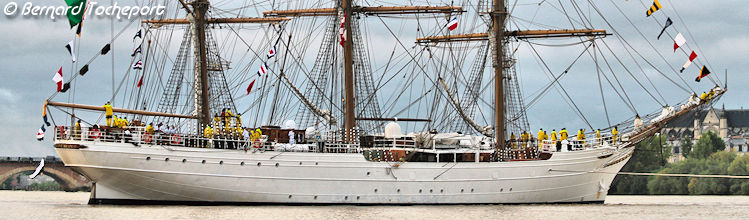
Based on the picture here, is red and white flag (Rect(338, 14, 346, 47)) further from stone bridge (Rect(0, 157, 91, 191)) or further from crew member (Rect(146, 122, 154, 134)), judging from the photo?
stone bridge (Rect(0, 157, 91, 191))

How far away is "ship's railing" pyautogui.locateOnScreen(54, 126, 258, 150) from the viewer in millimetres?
40969

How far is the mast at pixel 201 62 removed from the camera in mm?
49125

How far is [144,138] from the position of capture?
4172 cm

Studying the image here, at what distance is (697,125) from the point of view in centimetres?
17688

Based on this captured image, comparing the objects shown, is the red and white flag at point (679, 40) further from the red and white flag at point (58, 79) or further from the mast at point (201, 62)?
the red and white flag at point (58, 79)

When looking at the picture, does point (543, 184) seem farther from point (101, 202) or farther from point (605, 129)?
point (101, 202)

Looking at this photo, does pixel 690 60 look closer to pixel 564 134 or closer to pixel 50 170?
pixel 564 134

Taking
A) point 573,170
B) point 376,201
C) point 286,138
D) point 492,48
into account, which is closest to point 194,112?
point 286,138

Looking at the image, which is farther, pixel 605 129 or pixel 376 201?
pixel 605 129

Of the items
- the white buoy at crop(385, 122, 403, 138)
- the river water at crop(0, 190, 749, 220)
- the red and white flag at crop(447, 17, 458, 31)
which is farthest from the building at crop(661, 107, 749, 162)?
the river water at crop(0, 190, 749, 220)

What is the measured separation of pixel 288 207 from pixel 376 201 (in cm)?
486

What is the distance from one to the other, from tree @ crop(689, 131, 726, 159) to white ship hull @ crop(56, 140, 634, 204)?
258 ft

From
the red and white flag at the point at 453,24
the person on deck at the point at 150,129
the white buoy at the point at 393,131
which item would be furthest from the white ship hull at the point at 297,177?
the red and white flag at the point at 453,24

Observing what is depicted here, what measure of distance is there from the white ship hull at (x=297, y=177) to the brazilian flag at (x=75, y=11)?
5.13 m
